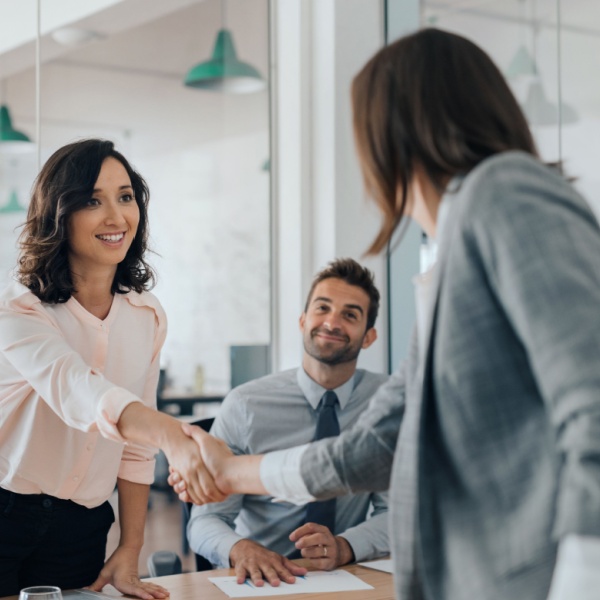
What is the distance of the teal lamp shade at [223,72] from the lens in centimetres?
384

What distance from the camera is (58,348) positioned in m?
2.05

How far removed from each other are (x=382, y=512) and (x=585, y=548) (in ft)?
6.28

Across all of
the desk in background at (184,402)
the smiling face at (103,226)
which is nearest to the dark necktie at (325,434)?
the smiling face at (103,226)

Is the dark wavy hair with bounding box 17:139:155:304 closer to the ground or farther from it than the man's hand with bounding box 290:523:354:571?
farther from it

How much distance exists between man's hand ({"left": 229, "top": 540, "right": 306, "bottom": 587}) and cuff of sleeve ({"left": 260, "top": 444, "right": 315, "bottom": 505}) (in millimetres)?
731

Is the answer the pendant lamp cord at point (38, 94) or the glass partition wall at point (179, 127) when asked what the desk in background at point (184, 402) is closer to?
the glass partition wall at point (179, 127)

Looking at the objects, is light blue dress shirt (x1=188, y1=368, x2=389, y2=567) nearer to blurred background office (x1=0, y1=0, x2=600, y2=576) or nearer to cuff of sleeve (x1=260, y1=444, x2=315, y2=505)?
blurred background office (x1=0, y1=0, x2=600, y2=576)

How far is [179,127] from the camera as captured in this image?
3797 millimetres

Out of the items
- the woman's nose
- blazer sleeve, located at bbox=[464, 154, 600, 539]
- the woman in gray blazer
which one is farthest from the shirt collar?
blazer sleeve, located at bbox=[464, 154, 600, 539]

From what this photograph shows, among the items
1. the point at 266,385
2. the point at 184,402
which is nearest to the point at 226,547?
the point at 266,385

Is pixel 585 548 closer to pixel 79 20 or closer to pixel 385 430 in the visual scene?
pixel 385 430

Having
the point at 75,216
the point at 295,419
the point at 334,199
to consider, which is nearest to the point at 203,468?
the point at 75,216

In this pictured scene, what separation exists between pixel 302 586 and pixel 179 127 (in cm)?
212

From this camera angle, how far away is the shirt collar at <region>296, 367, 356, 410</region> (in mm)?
2957
